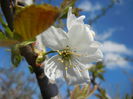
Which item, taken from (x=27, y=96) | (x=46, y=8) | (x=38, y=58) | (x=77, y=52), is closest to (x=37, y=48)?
(x=38, y=58)

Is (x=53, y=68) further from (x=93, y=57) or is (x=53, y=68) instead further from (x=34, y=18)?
(x=34, y=18)

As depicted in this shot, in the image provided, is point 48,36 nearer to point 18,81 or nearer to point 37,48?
point 37,48

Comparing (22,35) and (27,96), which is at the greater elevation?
(27,96)

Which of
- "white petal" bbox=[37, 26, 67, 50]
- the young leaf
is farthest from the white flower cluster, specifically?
the young leaf

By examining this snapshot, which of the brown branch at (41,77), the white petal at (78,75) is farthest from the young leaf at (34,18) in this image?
the white petal at (78,75)

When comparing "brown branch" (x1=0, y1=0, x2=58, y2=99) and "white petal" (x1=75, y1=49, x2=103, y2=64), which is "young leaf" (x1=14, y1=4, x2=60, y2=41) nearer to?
"brown branch" (x1=0, y1=0, x2=58, y2=99)

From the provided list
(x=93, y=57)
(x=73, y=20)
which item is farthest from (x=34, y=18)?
(x=93, y=57)

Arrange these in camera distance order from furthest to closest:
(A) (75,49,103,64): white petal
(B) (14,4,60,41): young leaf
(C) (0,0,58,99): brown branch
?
(A) (75,49,103,64): white petal
(C) (0,0,58,99): brown branch
(B) (14,4,60,41): young leaf

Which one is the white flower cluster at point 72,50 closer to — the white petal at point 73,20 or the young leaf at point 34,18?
the white petal at point 73,20
